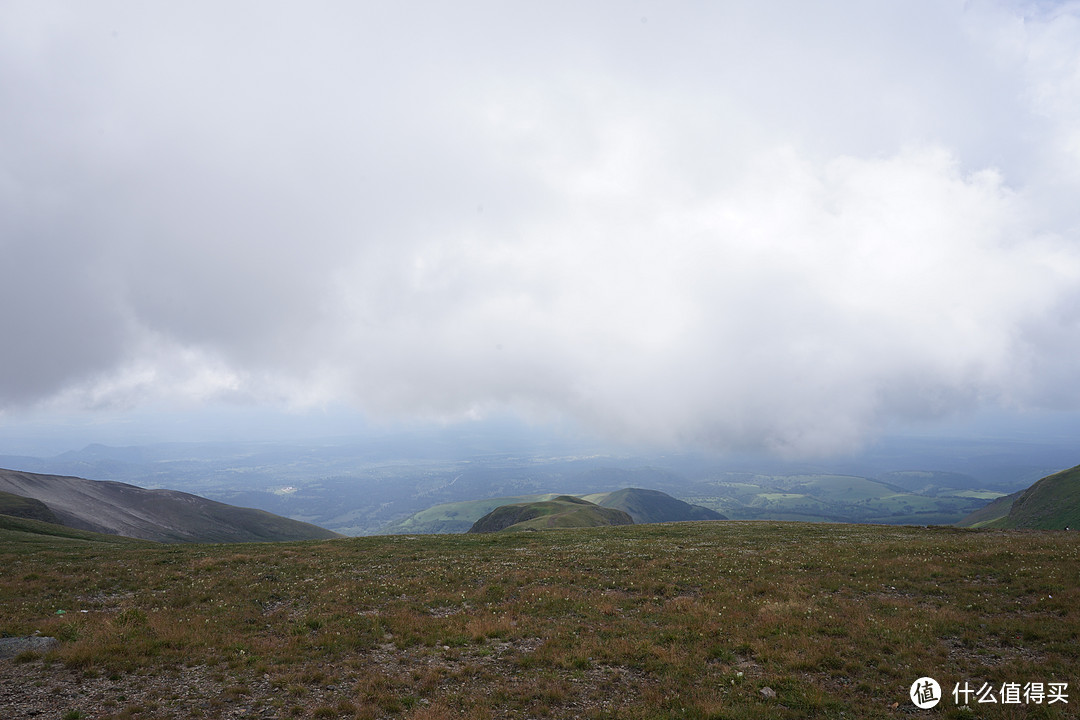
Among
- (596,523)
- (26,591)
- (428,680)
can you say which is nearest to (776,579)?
(428,680)

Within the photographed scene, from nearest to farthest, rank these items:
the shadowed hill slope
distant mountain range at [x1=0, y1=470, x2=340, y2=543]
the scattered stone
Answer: the scattered stone < the shadowed hill slope < distant mountain range at [x1=0, y1=470, x2=340, y2=543]

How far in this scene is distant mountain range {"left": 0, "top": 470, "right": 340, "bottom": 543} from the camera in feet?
388

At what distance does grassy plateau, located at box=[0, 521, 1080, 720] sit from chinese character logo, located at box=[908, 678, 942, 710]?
21 cm

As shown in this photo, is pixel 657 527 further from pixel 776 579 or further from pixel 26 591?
pixel 26 591

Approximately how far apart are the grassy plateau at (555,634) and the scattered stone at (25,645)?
418 mm

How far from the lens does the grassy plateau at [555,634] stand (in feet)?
44.4

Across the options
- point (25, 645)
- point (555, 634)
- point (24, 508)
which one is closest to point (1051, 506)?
point (555, 634)

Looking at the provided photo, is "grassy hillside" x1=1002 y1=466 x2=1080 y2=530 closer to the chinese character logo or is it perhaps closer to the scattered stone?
the chinese character logo

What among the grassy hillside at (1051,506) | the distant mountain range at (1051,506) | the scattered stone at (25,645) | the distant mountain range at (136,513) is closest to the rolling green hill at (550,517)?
the distant mountain range at (136,513)

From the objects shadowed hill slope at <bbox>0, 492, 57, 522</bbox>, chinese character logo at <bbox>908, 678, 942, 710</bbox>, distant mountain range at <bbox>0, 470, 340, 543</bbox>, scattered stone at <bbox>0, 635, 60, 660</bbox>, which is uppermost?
chinese character logo at <bbox>908, 678, 942, 710</bbox>

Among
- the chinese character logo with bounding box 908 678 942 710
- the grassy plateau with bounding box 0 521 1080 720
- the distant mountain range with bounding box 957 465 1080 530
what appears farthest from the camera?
the distant mountain range with bounding box 957 465 1080 530

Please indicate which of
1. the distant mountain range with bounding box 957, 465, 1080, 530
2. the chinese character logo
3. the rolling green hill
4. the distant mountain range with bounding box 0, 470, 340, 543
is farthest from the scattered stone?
the distant mountain range with bounding box 957, 465, 1080, 530

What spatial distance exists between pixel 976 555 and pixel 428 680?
33254mm

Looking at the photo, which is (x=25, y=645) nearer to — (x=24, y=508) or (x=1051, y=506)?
(x=24, y=508)
